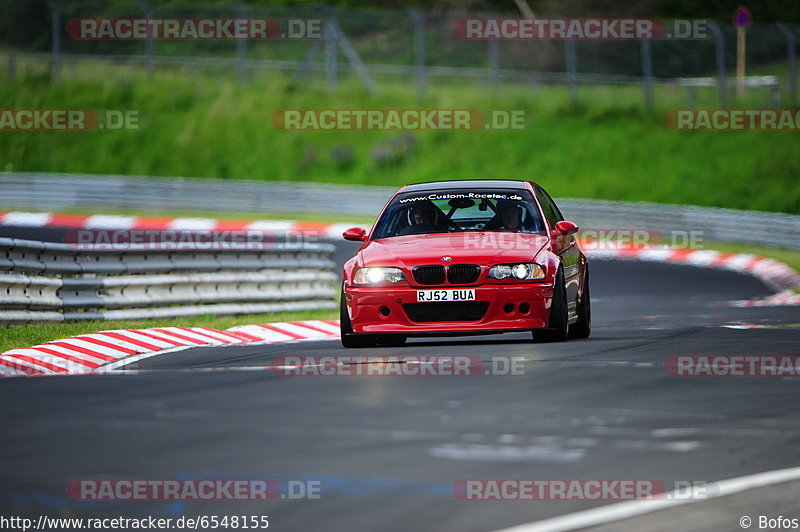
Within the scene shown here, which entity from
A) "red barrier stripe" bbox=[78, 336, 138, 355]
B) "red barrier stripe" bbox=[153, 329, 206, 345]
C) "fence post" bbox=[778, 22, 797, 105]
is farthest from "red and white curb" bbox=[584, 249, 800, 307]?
"red barrier stripe" bbox=[78, 336, 138, 355]

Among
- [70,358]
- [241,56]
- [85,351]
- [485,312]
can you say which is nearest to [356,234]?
[485,312]

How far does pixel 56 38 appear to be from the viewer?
4162cm

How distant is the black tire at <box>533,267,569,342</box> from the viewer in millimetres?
12219

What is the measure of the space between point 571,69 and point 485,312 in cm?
2841

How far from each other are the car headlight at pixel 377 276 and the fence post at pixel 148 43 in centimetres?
2632

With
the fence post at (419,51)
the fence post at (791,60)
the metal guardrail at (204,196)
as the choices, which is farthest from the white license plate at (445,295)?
the fence post at (419,51)

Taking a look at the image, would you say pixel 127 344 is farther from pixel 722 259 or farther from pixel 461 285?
pixel 722 259

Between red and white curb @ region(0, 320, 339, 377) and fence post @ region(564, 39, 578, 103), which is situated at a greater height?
fence post @ region(564, 39, 578, 103)

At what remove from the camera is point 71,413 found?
27.6ft

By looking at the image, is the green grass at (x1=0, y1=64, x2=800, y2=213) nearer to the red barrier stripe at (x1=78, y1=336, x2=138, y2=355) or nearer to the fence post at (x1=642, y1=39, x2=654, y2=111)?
the fence post at (x1=642, y1=39, x2=654, y2=111)

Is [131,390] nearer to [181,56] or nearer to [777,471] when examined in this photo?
[777,471]

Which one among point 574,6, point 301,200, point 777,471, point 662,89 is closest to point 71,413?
point 777,471

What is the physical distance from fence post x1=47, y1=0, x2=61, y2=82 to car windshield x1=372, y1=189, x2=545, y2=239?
2744 centimetres

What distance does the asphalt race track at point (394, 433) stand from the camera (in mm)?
6203
